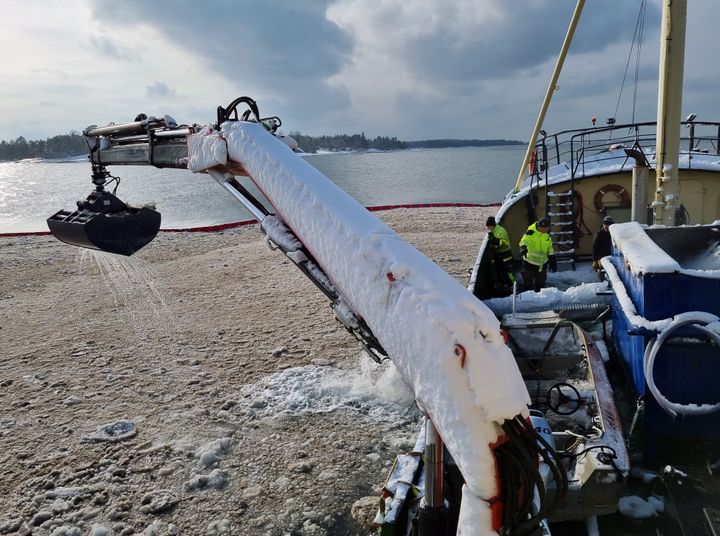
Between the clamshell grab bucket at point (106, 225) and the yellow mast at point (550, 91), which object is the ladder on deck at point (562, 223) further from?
the clamshell grab bucket at point (106, 225)

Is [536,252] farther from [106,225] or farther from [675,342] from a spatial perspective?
[106,225]

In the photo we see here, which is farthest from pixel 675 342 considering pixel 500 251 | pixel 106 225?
pixel 106 225

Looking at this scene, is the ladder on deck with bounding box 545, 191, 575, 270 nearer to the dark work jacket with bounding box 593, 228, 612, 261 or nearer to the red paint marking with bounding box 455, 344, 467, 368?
the dark work jacket with bounding box 593, 228, 612, 261

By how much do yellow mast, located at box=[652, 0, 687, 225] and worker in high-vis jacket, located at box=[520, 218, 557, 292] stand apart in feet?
4.76

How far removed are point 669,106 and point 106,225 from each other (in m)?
6.60

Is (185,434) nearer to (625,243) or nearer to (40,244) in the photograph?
(625,243)

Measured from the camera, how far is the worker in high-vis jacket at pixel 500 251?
27.4 feet

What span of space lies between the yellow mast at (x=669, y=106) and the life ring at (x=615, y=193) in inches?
97.7

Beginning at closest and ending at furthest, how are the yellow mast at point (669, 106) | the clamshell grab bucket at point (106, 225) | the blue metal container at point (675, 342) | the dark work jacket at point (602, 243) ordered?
the blue metal container at point (675, 342), the clamshell grab bucket at point (106, 225), the yellow mast at point (669, 106), the dark work jacket at point (602, 243)

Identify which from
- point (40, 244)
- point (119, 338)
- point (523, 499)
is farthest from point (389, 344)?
point (40, 244)

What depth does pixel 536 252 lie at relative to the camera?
316 inches

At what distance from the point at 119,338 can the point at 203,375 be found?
250cm

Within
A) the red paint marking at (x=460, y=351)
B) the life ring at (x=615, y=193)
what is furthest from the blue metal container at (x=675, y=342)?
the life ring at (x=615, y=193)

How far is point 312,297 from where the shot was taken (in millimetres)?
10711
